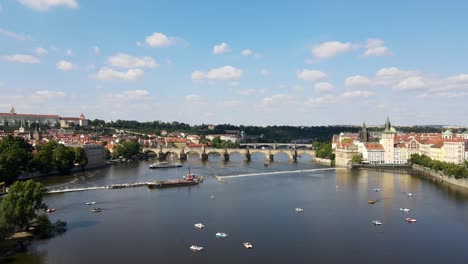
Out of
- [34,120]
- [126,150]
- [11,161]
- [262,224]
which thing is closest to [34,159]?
[11,161]

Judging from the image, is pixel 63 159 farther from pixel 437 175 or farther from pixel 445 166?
pixel 437 175

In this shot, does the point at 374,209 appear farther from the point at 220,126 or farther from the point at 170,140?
→ the point at 220,126

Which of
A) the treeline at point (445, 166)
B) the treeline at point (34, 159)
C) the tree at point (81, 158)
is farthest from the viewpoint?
the tree at point (81, 158)

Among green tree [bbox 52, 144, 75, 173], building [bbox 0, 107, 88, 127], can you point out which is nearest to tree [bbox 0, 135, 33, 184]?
green tree [bbox 52, 144, 75, 173]

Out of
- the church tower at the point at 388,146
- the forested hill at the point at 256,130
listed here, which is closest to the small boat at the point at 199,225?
the church tower at the point at 388,146

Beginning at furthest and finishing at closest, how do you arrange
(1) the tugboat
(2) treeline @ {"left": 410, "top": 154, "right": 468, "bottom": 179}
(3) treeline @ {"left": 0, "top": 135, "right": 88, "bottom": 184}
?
(1) the tugboat, (2) treeline @ {"left": 410, "top": 154, "right": 468, "bottom": 179}, (3) treeline @ {"left": 0, "top": 135, "right": 88, "bottom": 184}

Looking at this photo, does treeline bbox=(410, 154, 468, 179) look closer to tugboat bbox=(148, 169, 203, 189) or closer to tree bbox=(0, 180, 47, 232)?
tugboat bbox=(148, 169, 203, 189)

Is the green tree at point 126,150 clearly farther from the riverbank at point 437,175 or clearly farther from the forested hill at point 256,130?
the forested hill at point 256,130
